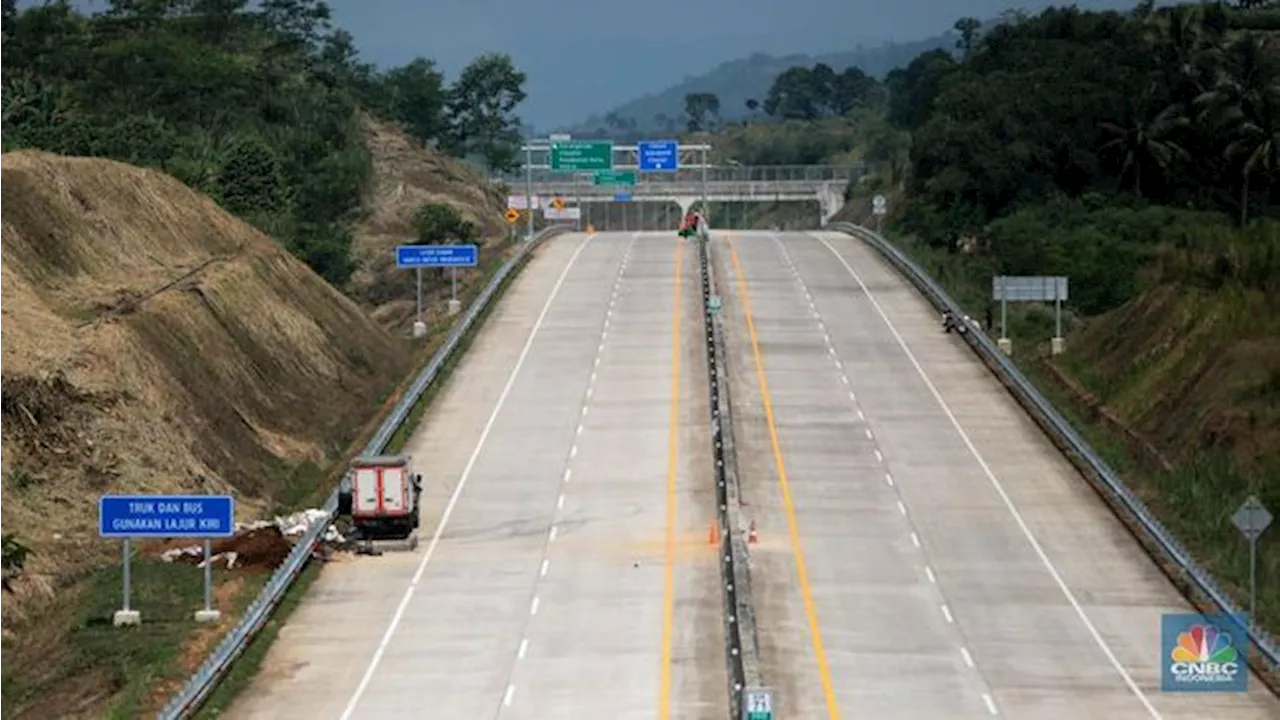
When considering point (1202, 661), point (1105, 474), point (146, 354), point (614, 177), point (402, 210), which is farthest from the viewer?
point (614, 177)

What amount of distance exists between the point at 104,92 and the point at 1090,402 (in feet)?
268

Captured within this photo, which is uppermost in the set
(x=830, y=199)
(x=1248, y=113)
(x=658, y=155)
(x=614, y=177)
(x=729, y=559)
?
(x=1248, y=113)

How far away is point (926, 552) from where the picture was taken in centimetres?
5241

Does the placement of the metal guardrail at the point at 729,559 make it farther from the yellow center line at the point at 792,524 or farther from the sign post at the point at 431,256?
the sign post at the point at 431,256

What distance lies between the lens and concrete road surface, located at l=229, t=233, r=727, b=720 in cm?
4125

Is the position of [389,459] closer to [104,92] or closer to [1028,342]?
[1028,342]

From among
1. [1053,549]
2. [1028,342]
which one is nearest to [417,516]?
[1053,549]

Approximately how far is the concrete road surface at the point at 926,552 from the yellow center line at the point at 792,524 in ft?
0.26

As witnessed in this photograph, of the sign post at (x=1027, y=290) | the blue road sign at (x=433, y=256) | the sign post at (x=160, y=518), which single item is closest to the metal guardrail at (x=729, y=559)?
the sign post at (x=1027, y=290)

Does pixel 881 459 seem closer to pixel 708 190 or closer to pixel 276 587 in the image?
pixel 276 587

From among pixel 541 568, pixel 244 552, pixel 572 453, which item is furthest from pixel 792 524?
pixel 244 552

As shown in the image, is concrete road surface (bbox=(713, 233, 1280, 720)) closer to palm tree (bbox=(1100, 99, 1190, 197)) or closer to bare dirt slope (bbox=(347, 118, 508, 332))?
bare dirt slope (bbox=(347, 118, 508, 332))

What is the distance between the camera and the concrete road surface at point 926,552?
136 feet

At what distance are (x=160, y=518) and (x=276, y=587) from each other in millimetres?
3248
